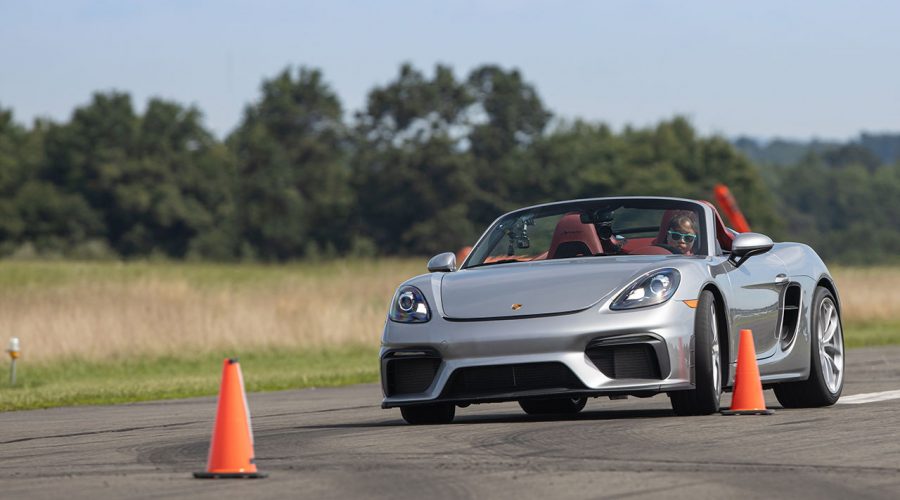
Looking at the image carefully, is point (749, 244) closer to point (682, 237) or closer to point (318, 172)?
point (682, 237)

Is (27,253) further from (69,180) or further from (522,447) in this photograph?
(522,447)

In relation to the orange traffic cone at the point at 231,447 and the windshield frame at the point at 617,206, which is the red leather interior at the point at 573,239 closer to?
the windshield frame at the point at 617,206

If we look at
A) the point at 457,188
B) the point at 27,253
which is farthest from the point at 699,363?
the point at 457,188

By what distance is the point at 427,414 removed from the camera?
10.1 meters

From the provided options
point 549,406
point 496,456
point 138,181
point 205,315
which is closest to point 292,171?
point 138,181

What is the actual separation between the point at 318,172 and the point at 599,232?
8155cm

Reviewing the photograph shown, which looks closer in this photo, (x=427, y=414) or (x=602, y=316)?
(x=602, y=316)

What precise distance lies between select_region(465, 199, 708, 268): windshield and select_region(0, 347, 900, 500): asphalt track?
1101mm

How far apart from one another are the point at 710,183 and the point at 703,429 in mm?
94203

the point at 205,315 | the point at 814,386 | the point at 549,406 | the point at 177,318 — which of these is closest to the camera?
the point at 814,386

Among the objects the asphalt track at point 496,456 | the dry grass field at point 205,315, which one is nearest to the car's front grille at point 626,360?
the asphalt track at point 496,456

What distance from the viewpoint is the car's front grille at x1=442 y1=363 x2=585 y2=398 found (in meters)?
9.30

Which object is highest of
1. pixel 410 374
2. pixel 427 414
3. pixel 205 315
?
pixel 410 374

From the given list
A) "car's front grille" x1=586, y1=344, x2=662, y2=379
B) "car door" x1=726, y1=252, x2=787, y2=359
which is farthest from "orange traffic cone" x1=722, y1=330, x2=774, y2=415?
"car's front grille" x1=586, y1=344, x2=662, y2=379
